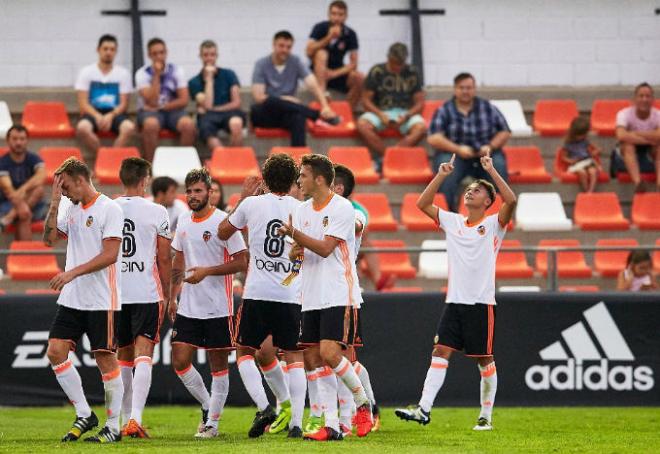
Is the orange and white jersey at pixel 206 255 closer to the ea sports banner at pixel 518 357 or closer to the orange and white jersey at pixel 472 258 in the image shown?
the orange and white jersey at pixel 472 258

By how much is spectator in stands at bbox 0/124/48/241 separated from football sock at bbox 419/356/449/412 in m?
6.61

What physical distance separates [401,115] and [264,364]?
8301 millimetres

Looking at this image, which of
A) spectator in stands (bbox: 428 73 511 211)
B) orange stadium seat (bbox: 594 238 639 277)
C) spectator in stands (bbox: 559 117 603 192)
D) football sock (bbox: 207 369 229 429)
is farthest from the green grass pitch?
spectator in stands (bbox: 559 117 603 192)

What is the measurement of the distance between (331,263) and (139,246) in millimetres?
1617

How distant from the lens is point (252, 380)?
10680 mm

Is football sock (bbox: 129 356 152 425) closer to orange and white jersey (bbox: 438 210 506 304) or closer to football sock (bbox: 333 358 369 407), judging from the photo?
football sock (bbox: 333 358 369 407)

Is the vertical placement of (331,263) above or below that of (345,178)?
below

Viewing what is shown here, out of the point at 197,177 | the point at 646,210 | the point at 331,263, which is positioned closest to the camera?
the point at 331,263

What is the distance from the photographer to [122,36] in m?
20.2

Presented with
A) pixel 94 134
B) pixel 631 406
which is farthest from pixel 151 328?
pixel 94 134

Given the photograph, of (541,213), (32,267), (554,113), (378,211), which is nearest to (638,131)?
(554,113)

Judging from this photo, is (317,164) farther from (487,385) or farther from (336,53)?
(336,53)

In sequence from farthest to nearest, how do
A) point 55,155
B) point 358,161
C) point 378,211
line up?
point 358,161, point 55,155, point 378,211

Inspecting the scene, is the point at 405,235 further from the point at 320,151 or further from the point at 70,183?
the point at 70,183
